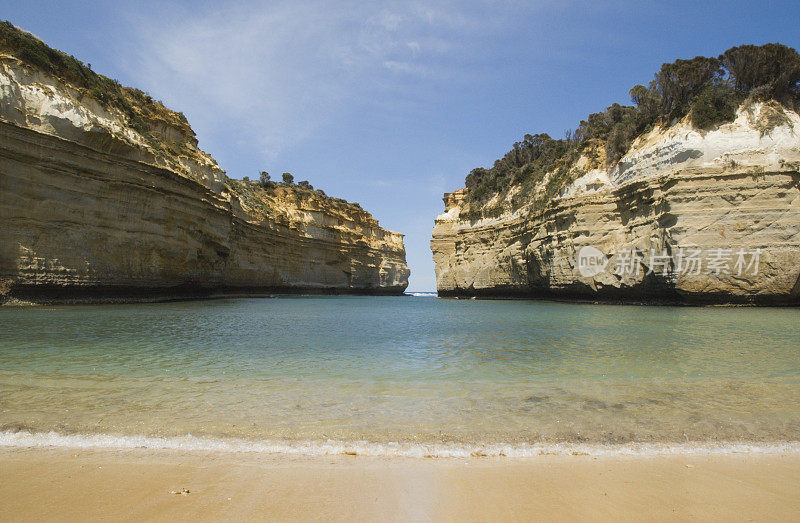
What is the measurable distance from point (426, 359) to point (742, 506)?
203 inches

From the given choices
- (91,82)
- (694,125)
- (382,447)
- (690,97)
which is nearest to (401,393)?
(382,447)

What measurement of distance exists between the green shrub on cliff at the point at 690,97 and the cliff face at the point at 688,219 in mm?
937

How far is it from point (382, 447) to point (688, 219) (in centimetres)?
2128

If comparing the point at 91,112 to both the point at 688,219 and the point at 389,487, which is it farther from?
the point at 688,219

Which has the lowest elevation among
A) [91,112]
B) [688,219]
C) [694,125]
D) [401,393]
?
[401,393]

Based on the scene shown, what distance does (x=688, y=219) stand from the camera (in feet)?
61.6

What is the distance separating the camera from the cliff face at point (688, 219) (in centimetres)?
1758

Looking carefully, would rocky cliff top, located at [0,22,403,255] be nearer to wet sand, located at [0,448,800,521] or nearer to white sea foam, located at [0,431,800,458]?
white sea foam, located at [0,431,800,458]

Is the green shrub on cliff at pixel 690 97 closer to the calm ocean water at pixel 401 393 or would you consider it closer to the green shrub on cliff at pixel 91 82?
the calm ocean water at pixel 401 393

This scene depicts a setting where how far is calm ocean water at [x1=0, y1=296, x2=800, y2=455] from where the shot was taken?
360 centimetres

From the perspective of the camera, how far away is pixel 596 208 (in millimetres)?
24094

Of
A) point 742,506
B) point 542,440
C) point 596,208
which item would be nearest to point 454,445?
point 542,440

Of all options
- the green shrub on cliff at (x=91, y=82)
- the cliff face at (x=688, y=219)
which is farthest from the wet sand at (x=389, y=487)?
the green shrub on cliff at (x=91, y=82)

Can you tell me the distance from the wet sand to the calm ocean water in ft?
0.96
